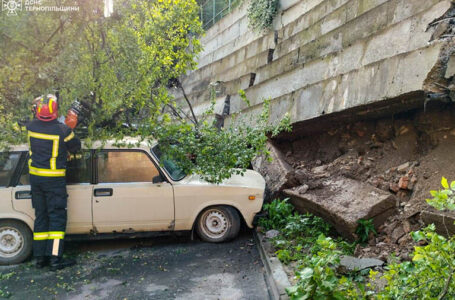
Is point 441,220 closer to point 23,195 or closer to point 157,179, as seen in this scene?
point 157,179

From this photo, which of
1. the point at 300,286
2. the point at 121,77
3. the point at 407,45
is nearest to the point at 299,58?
the point at 407,45

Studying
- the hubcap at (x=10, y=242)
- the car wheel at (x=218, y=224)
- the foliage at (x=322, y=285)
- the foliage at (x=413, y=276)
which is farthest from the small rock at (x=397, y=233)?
the hubcap at (x=10, y=242)

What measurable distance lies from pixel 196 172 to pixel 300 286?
8.73 feet

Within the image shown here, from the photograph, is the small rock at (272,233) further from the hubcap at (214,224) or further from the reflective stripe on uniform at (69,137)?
the reflective stripe on uniform at (69,137)

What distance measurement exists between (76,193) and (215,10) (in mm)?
14271

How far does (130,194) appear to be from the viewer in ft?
16.0

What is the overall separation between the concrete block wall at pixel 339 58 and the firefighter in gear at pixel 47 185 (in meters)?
3.67

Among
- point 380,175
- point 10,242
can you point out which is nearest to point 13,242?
point 10,242

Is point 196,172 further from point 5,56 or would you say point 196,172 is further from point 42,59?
point 5,56

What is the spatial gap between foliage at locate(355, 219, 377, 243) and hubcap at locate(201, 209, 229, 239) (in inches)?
73.2

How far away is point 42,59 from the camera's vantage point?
4.91m

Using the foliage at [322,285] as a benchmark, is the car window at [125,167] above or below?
above

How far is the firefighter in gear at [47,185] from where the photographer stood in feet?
15.0

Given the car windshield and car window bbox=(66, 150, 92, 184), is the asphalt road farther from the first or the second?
car window bbox=(66, 150, 92, 184)
